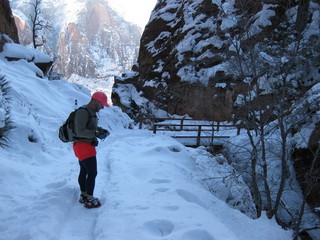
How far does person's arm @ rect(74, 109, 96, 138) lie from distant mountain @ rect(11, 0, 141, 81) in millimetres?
121936

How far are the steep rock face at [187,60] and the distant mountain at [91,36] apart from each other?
9899 cm

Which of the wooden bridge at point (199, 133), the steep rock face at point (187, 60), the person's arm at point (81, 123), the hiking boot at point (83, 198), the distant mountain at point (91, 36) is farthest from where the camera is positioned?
the distant mountain at point (91, 36)

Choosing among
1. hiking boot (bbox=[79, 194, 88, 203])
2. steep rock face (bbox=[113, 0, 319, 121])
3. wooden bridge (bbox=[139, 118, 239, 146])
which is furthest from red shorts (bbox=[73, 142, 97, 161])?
steep rock face (bbox=[113, 0, 319, 121])

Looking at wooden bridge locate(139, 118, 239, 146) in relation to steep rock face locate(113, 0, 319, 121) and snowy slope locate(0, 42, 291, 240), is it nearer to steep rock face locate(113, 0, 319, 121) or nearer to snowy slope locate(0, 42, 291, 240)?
steep rock face locate(113, 0, 319, 121)

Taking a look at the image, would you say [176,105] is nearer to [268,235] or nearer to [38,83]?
[38,83]

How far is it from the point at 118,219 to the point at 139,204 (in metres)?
0.61

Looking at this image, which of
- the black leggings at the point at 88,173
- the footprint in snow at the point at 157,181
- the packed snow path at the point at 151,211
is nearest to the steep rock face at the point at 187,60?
the packed snow path at the point at 151,211

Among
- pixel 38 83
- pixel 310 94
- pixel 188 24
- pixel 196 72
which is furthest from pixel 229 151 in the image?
pixel 188 24

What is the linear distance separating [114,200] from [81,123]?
1327 mm

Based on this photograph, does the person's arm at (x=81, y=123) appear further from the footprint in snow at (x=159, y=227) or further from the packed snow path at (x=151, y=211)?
the footprint in snow at (x=159, y=227)

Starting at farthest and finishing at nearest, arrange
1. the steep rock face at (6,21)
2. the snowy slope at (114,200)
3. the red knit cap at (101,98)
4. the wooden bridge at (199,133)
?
1. the steep rock face at (6,21)
2. the wooden bridge at (199,133)
3. the red knit cap at (101,98)
4. the snowy slope at (114,200)

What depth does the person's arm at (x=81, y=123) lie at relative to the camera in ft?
11.5

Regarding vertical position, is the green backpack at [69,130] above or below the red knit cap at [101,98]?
below

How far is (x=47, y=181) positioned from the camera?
182 inches
